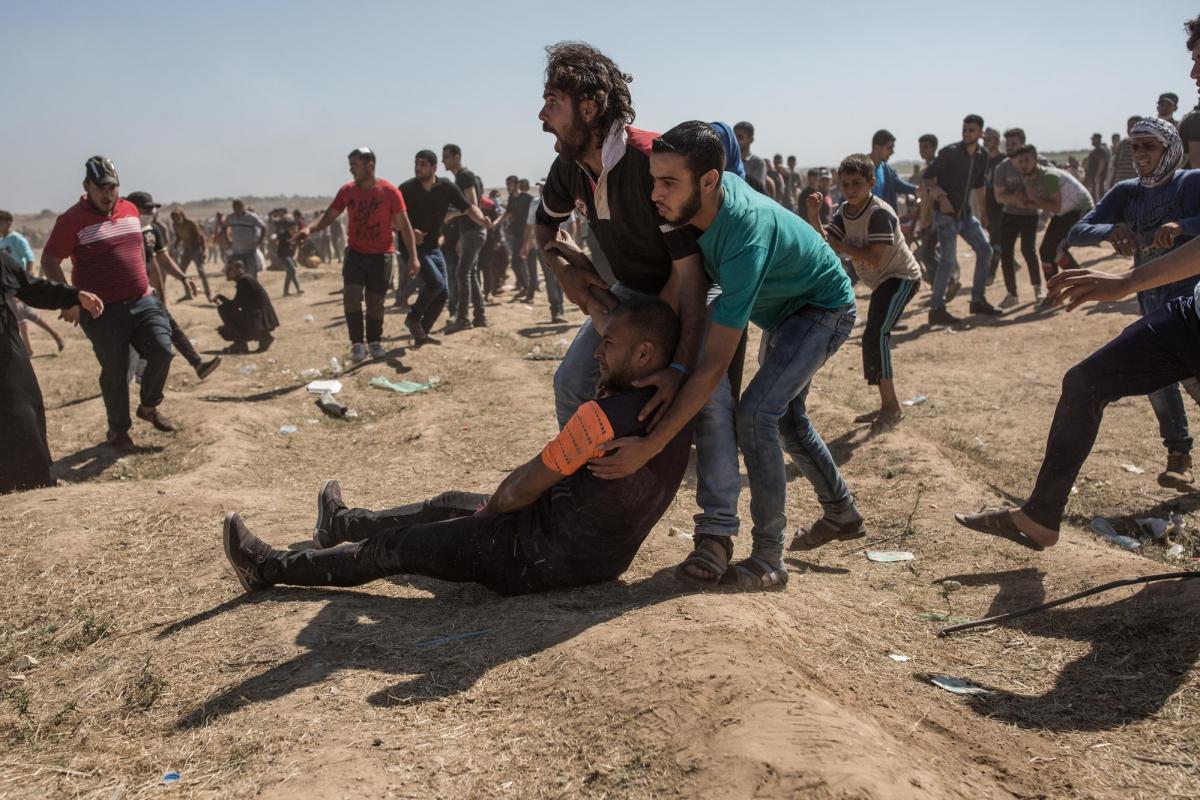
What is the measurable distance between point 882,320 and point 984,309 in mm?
5714

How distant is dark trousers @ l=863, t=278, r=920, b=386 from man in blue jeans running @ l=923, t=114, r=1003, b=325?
4.97 metres

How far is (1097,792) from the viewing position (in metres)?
2.63

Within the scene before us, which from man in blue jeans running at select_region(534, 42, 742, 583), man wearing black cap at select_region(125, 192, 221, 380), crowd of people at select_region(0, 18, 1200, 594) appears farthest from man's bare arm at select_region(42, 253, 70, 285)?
man in blue jeans running at select_region(534, 42, 742, 583)

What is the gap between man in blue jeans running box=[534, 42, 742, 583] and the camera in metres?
3.66

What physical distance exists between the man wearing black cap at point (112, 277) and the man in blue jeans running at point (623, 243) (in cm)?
477

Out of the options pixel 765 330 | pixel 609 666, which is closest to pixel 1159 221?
pixel 765 330

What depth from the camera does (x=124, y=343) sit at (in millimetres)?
7586

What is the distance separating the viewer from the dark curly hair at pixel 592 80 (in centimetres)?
375

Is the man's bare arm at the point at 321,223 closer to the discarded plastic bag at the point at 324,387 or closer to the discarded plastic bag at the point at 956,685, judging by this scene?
the discarded plastic bag at the point at 324,387

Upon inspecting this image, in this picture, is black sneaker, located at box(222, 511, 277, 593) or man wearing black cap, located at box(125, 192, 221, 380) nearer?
black sneaker, located at box(222, 511, 277, 593)

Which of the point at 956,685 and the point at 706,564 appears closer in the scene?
the point at 956,685

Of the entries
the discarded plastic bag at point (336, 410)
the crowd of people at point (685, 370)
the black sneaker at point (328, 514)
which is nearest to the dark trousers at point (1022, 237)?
the crowd of people at point (685, 370)

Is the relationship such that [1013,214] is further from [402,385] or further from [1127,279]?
[1127,279]

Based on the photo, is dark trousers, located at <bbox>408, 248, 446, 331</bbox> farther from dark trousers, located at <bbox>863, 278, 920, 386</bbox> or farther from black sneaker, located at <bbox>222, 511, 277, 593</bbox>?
black sneaker, located at <bbox>222, 511, 277, 593</bbox>
